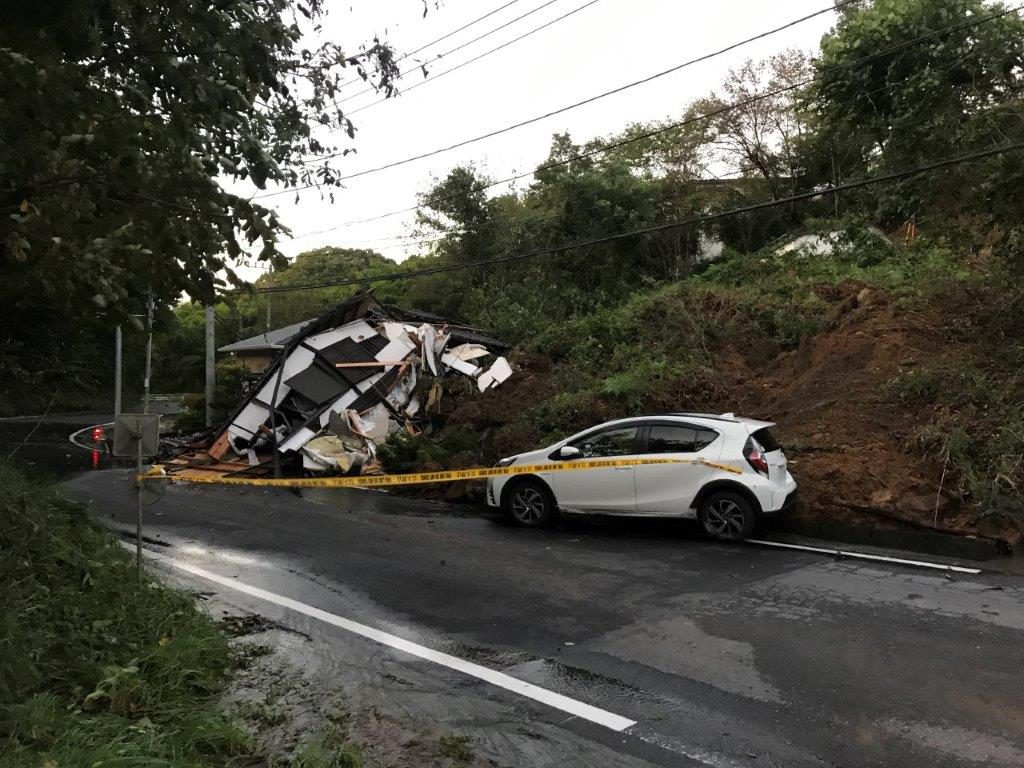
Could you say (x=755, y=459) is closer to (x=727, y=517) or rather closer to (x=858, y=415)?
(x=727, y=517)

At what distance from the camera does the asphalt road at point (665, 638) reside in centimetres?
423

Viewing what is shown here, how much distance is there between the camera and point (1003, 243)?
41.4 ft

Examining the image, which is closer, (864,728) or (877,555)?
(864,728)

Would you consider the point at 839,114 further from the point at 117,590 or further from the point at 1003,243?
the point at 117,590

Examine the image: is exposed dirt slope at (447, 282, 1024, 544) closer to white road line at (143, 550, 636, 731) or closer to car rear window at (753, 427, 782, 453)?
car rear window at (753, 427, 782, 453)

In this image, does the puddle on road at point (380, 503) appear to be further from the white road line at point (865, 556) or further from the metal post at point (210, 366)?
the metal post at point (210, 366)

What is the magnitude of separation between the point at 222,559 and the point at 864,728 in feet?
23.4

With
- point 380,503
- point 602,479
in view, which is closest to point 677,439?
point 602,479

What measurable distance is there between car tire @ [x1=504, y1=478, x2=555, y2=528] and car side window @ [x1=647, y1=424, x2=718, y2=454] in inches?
63.3

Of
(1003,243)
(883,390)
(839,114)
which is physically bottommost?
(883,390)

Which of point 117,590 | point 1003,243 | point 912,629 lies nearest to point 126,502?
point 117,590

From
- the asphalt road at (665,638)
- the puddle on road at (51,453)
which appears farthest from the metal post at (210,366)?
the asphalt road at (665,638)

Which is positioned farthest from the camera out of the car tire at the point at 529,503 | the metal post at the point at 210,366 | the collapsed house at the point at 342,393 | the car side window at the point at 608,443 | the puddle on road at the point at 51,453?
the metal post at the point at 210,366

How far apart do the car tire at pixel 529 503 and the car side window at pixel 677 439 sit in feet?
5.28
